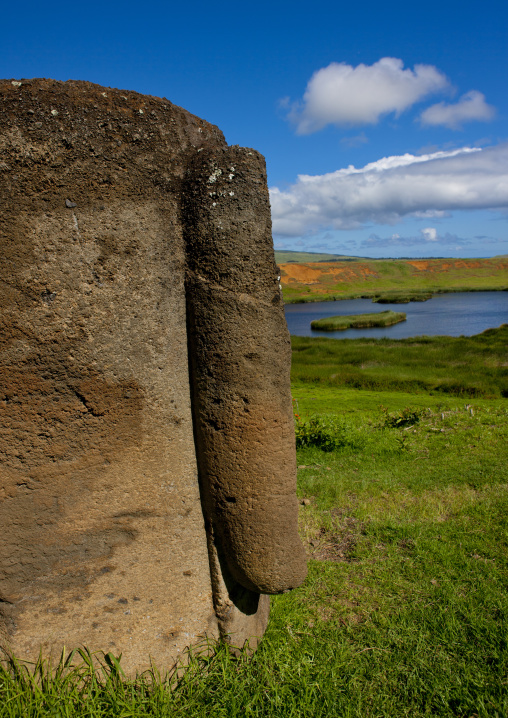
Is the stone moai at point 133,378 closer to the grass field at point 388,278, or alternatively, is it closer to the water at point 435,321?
the water at point 435,321

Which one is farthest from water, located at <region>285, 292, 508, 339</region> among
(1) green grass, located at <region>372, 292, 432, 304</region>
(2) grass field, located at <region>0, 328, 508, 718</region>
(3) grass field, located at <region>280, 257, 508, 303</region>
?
(2) grass field, located at <region>0, 328, 508, 718</region>

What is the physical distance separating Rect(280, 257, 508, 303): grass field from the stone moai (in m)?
85.4

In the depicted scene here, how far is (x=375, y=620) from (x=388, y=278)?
109m

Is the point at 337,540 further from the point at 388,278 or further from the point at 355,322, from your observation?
the point at 388,278

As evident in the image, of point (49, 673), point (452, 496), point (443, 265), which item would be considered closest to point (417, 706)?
point (49, 673)

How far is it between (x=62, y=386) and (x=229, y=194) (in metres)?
1.37

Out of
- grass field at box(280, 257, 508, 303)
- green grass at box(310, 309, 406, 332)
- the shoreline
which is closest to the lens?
green grass at box(310, 309, 406, 332)

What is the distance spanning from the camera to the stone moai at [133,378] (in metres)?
2.54

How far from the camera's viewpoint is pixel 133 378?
110 inches

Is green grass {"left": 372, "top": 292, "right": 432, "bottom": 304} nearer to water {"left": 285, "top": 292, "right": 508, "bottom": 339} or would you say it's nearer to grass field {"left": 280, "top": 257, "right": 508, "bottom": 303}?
water {"left": 285, "top": 292, "right": 508, "bottom": 339}

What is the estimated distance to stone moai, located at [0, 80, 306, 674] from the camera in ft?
8.33

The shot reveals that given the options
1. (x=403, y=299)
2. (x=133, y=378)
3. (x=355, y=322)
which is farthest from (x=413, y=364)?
(x=403, y=299)

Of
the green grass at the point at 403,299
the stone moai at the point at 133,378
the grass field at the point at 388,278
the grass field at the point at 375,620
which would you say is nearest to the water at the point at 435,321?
the green grass at the point at 403,299

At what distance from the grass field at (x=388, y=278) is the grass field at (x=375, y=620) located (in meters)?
81.9
